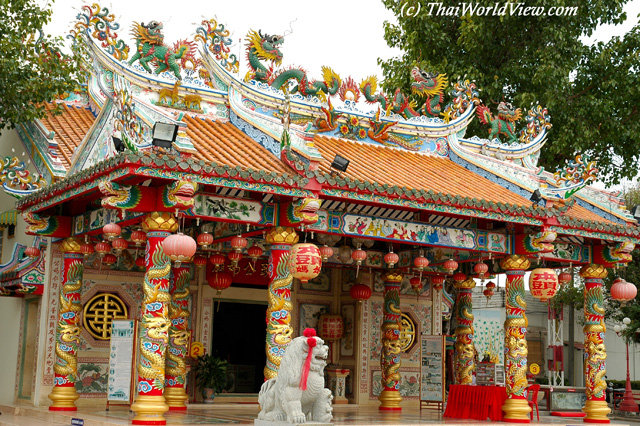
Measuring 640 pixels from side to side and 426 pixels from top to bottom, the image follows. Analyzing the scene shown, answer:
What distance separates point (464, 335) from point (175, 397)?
5946mm

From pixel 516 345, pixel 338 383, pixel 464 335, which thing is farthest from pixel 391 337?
pixel 516 345

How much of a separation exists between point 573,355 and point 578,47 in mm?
13690

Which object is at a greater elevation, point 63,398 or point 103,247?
point 103,247

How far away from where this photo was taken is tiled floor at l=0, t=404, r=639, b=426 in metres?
10.7

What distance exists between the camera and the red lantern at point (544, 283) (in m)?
13.1

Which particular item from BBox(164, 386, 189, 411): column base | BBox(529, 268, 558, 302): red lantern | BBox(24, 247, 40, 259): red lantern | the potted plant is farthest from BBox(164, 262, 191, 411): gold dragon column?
BBox(529, 268, 558, 302): red lantern

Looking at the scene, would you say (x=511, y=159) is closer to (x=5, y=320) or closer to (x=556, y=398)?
(x=556, y=398)

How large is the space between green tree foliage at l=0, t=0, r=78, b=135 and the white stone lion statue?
20.8 feet

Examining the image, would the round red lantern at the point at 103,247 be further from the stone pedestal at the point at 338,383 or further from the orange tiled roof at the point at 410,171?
the stone pedestal at the point at 338,383

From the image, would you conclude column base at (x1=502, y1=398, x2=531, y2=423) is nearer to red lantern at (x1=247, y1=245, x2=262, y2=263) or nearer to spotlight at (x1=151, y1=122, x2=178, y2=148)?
red lantern at (x1=247, y1=245, x2=262, y2=263)

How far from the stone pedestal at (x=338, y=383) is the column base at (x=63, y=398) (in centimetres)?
509

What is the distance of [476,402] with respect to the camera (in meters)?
13.3

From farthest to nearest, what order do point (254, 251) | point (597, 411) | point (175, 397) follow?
point (597, 411), point (175, 397), point (254, 251)

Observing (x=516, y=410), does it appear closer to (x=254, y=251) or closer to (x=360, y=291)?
(x=360, y=291)
